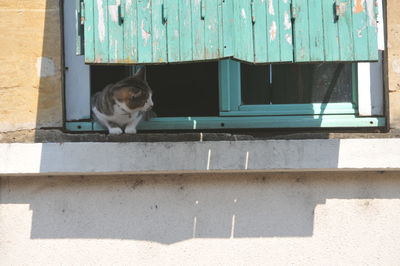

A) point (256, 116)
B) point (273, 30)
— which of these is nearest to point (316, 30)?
point (273, 30)

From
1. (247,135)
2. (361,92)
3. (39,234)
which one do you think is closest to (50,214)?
(39,234)

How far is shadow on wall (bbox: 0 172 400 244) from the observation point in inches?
124

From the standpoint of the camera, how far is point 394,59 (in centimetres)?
320

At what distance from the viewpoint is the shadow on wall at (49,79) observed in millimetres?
3231

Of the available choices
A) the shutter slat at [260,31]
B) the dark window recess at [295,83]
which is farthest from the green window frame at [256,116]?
the shutter slat at [260,31]

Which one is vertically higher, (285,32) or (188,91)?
(285,32)

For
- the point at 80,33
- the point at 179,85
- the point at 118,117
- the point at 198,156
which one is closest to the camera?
the point at 80,33

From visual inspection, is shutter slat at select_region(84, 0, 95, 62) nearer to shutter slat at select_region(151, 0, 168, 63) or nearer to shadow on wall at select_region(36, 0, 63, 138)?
shutter slat at select_region(151, 0, 168, 63)

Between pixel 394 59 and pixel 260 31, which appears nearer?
pixel 260 31

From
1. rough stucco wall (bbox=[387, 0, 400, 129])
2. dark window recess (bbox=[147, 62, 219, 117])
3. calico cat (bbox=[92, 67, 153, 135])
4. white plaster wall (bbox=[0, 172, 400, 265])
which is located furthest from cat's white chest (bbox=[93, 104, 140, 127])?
rough stucco wall (bbox=[387, 0, 400, 129])

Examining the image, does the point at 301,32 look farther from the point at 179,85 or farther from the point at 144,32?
the point at 179,85

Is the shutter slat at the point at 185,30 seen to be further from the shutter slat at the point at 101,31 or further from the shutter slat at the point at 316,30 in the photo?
the shutter slat at the point at 316,30

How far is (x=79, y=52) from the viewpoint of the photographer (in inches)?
107

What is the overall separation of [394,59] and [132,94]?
50.3 inches
